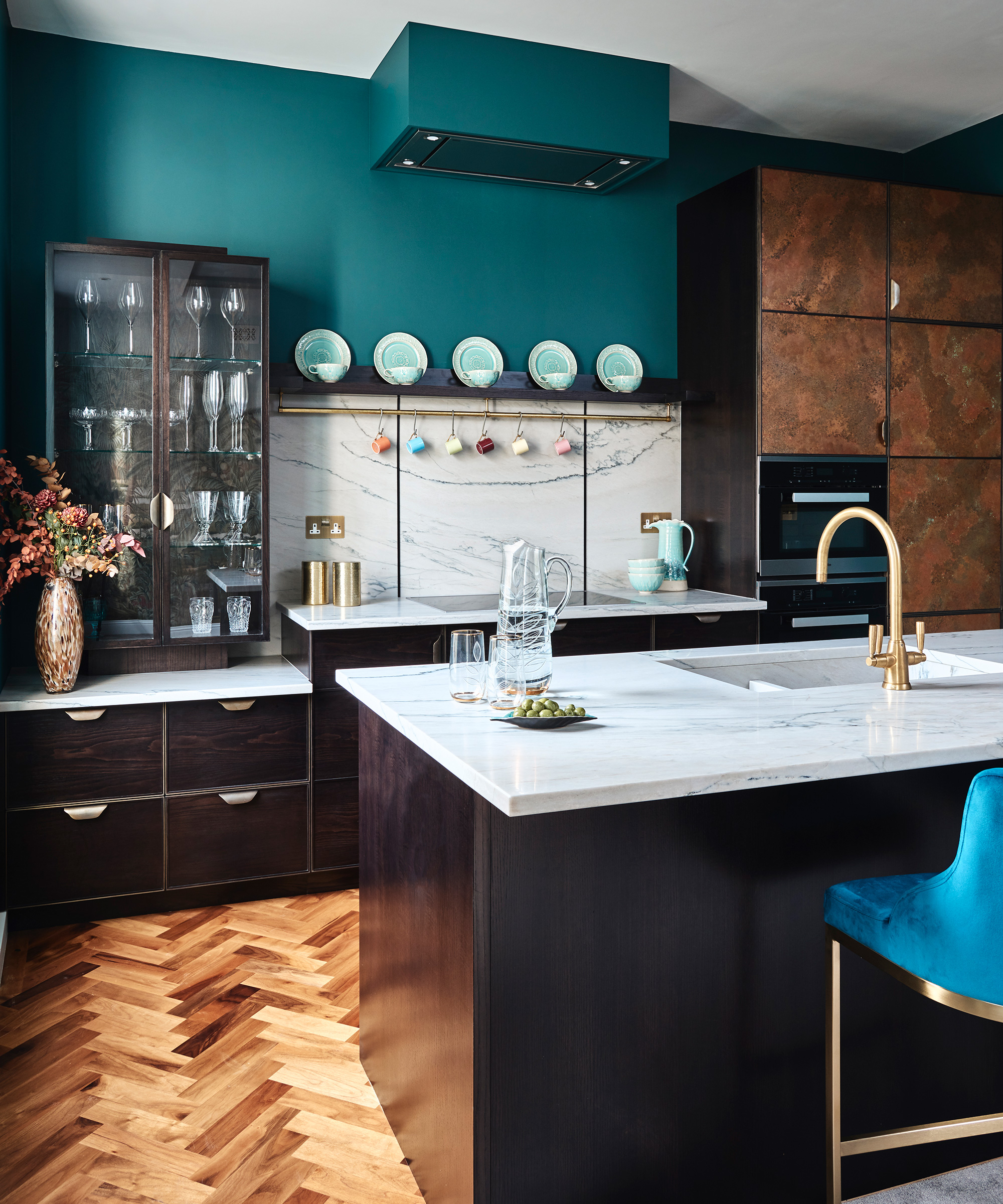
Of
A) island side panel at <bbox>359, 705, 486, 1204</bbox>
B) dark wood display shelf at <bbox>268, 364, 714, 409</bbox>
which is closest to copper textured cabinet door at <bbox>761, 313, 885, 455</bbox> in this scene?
dark wood display shelf at <bbox>268, 364, 714, 409</bbox>

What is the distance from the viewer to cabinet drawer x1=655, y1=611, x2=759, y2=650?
11.4ft

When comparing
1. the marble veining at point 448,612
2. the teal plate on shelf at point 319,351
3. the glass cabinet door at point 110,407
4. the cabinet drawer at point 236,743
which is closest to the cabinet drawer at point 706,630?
the marble veining at point 448,612

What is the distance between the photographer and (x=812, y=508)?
3.77m

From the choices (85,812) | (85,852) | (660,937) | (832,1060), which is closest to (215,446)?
(85,812)

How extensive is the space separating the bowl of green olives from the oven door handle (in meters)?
2.40

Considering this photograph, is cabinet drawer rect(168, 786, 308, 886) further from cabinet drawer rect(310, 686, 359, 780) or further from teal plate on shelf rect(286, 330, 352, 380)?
teal plate on shelf rect(286, 330, 352, 380)

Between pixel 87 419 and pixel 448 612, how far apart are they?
1.29 metres

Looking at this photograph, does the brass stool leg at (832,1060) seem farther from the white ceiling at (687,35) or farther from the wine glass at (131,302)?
the white ceiling at (687,35)

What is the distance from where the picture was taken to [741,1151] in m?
1.61

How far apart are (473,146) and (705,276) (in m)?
1.11

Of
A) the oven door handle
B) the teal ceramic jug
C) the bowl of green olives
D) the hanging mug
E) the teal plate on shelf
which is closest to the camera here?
the bowl of green olives

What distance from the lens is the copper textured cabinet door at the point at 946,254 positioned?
12.5 ft

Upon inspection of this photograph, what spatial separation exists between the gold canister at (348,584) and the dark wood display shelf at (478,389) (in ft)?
2.13

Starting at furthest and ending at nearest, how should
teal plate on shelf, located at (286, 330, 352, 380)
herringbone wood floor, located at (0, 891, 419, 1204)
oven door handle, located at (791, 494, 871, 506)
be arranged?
oven door handle, located at (791, 494, 871, 506) < teal plate on shelf, located at (286, 330, 352, 380) < herringbone wood floor, located at (0, 891, 419, 1204)
